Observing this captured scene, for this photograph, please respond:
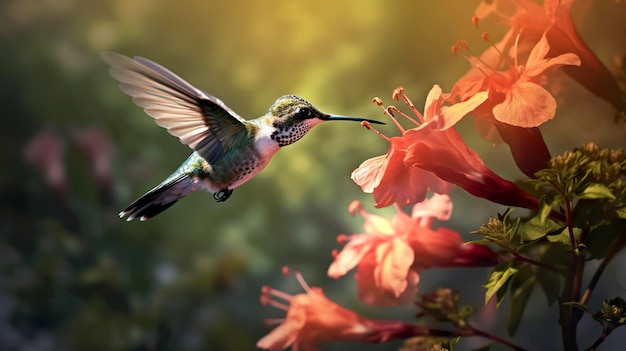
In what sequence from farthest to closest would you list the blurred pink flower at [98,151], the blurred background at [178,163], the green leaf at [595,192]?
the blurred pink flower at [98,151], the blurred background at [178,163], the green leaf at [595,192]

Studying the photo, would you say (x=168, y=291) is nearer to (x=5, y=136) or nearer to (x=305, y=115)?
(x=5, y=136)

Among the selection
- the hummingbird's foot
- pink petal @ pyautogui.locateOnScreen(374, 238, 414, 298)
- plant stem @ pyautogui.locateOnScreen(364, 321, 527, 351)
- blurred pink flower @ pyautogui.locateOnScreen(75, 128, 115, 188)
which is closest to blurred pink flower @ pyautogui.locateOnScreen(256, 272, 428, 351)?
plant stem @ pyautogui.locateOnScreen(364, 321, 527, 351)

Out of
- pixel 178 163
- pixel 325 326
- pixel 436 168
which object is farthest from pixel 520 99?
pixel 178 163

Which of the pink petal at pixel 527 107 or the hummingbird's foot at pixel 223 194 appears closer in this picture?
the pink petal at pixel 527 107

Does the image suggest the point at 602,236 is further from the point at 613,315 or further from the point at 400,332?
the point at 400,332

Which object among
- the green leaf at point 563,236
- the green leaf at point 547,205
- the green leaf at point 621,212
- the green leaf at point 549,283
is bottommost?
the green leaf at point 549,283

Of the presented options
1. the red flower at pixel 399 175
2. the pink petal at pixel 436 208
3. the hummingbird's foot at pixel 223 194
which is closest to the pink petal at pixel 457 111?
the red flower at pixel 399 175

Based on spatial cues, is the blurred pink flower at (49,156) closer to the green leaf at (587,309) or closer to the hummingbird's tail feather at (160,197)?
the hummingbird's tail feather at (160,197)
